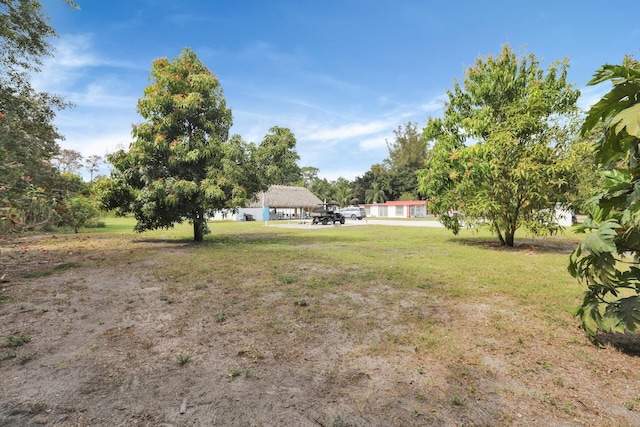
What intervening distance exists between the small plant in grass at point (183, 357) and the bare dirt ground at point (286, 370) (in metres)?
0.02

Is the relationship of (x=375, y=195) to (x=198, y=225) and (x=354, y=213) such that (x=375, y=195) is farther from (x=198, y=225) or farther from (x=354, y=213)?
(x=198, y=225)

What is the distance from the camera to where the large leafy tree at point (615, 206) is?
95.0 inches

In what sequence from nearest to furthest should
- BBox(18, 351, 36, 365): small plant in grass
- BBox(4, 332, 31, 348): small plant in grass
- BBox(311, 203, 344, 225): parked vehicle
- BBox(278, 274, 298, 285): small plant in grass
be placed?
1. BBox(18, 351, 36, 365): small plant in grass
2. BBox(4, 332, 31, 348): small plant in grass
3. BBox(278, 274, 298, 285): small plant in grass
4. BBox(311, 203, 344, 225): parked vehicle

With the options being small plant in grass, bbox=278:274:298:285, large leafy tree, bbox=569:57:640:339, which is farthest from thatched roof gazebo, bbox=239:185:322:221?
large leafy tree, bbox=569:57:640:339

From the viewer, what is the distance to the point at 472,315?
4664 millimetres

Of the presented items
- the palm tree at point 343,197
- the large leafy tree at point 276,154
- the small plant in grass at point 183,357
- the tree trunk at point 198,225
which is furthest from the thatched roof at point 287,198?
the small plant in grass at point 183,357

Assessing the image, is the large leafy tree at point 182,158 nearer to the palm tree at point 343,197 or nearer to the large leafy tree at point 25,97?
the large leafy tree at point 25,97

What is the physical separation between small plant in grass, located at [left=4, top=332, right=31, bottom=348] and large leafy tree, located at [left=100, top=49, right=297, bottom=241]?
774 cm

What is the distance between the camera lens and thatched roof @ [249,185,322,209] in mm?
46625

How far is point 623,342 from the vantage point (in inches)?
144

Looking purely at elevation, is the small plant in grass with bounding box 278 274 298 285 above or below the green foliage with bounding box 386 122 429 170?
below

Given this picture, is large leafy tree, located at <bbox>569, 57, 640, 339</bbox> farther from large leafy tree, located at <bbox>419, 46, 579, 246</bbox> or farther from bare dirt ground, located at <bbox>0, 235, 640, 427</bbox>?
large leafy tree, located at <bbox>419, 46, 579, 246</bbox>

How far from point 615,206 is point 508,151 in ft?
31.7


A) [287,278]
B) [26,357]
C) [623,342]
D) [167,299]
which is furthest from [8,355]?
[623,342]
